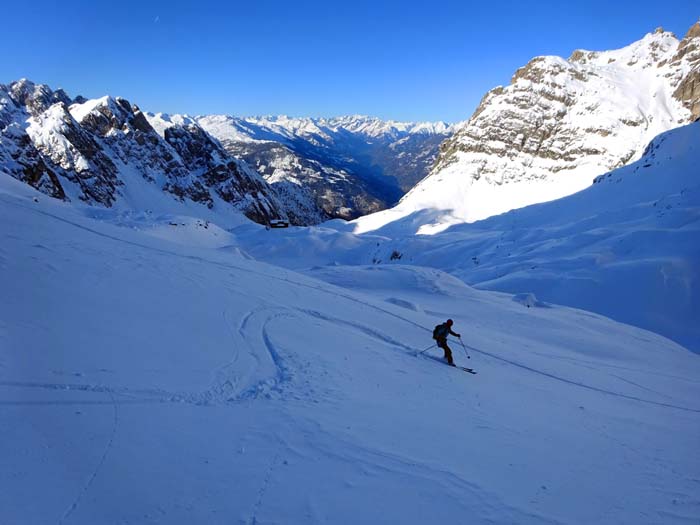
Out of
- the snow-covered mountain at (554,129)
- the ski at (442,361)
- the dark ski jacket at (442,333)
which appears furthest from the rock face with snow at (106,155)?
the dark ski jacket at (442,333)

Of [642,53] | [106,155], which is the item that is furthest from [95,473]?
[642,53]

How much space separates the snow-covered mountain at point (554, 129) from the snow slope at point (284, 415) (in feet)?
236

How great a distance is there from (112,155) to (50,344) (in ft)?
365

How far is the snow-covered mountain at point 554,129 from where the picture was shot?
3578 inches

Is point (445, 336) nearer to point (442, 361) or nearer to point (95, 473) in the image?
point (442, 361)

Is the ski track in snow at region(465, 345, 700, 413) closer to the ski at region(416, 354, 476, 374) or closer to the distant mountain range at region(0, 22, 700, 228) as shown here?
the ski at region(416, 354, 476, 374)

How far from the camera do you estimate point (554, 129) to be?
342 feet

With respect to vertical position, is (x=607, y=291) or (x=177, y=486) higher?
(x=607, y=291)

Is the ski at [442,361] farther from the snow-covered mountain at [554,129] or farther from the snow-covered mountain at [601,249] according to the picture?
the snow-covered mountain at [554,129]

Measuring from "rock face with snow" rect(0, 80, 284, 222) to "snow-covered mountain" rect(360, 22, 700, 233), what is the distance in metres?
49.8

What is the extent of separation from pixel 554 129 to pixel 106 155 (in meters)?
105

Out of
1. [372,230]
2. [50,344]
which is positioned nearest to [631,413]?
[50,344]

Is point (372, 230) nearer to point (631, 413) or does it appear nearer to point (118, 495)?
point (631, 413)

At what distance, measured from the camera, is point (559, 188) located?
8688 centimetres
